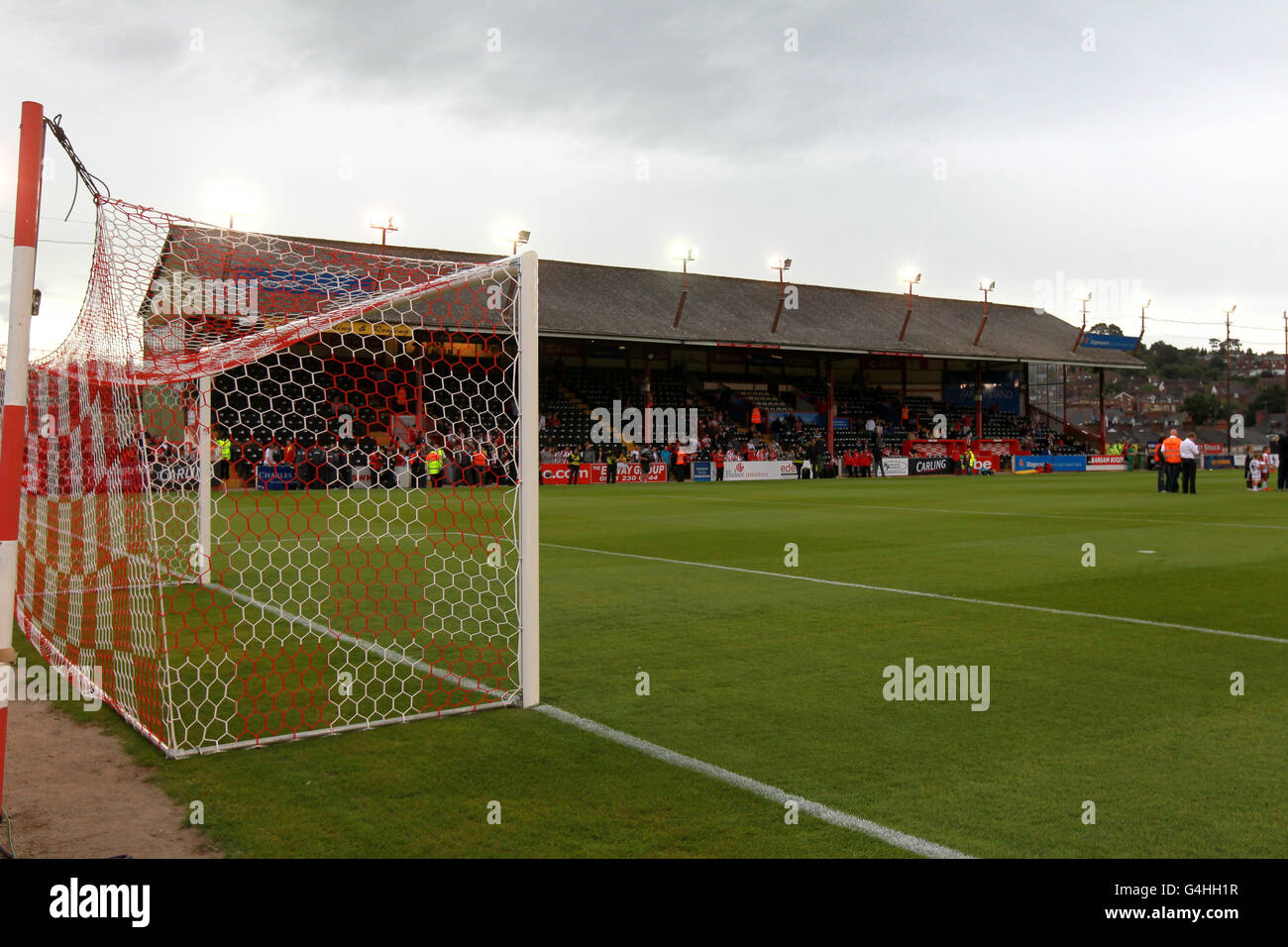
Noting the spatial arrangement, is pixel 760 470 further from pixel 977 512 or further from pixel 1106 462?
pixel 1106 462

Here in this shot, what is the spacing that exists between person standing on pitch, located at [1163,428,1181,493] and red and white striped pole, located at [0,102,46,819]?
2601 cm

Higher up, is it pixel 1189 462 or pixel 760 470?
pixel 1189 462

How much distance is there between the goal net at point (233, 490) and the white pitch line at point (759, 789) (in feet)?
1.65

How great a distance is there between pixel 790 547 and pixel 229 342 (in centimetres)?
778

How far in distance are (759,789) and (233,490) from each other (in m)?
7.05

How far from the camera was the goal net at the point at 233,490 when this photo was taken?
17.2ft

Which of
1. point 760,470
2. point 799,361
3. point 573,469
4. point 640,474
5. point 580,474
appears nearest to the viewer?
point 573,469

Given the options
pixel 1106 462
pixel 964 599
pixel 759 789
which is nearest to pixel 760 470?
pixel 1106 462

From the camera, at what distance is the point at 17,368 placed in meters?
3.38

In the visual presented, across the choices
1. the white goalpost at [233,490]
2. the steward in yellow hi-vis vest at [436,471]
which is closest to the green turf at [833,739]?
the white goalpost at [233,490]

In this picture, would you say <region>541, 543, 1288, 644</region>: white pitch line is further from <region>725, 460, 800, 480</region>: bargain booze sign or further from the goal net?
<region>725, 460, 800, 480</region>: bargain booze sign

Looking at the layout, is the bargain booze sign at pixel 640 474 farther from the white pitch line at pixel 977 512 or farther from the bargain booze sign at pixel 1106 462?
the bargain booze sign at pixel 1106 462
